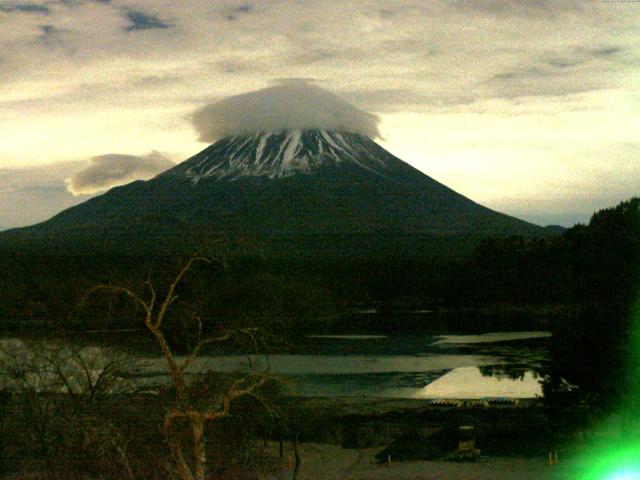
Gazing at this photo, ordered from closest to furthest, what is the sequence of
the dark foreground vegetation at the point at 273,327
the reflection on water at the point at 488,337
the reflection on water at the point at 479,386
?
the dark foreground vegetation at the point at 273,327 < the reflection on water at the point at 479,386 < the reflection on water at the point at 488,337

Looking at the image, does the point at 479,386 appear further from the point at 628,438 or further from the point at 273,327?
the point at 273,327

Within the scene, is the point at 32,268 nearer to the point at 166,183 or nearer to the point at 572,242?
the point at 572,242

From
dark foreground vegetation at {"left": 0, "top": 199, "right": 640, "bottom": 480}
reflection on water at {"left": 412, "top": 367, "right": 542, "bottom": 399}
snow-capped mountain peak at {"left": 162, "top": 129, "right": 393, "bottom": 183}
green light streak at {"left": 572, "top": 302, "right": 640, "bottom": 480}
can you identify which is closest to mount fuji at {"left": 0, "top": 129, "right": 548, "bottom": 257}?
snow-capped mountain peak at {"left": 162, "top": 129, "right": 393, "bottom": 183}

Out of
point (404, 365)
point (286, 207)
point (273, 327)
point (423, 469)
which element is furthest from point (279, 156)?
point (423, 469)

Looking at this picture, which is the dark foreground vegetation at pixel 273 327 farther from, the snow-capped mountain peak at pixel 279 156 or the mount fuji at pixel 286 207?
the snow-capped mountain peak at pixel 279 156

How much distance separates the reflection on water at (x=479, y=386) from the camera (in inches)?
1047

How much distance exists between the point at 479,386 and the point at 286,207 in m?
81.3

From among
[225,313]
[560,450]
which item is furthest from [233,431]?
[225,313]

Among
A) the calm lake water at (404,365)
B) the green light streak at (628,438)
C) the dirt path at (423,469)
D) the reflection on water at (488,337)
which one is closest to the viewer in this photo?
the green light streak at (628,438)

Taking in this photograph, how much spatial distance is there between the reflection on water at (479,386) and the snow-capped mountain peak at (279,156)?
89.4 meters

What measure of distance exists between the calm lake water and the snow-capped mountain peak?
77.5 meters

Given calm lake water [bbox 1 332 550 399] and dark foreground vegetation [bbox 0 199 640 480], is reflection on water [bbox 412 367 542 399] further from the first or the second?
dark foreground vegetation [bbox 0 199 640 480]

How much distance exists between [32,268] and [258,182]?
175 feet

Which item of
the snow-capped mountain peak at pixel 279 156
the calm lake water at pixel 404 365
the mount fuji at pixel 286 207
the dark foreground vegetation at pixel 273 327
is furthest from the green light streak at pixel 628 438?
the snow-capped mountain peak at pixel 279 156
